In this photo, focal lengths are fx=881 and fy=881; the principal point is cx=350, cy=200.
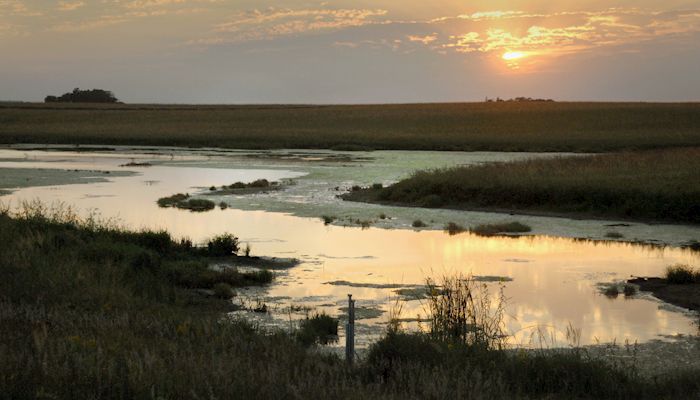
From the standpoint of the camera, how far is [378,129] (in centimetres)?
9756

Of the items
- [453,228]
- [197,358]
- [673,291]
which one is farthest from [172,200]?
[197,358]

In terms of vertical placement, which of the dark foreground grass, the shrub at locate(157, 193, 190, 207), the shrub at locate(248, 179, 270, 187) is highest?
the dark foreground grass

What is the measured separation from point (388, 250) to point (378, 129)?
77.3 m

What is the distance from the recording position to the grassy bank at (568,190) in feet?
88.8

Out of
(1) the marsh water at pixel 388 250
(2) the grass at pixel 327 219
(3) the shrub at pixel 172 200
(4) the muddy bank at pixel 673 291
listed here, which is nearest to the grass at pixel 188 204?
(3) the shrub at pixel 172 200

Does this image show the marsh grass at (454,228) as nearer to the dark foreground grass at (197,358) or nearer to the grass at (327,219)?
the grass at (327,219)

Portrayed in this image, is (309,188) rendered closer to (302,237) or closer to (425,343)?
(302,237)

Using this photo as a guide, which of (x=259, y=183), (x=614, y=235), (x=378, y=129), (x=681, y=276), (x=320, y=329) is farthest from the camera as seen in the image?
(x=378, y=129)

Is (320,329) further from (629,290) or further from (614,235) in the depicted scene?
(614,235)

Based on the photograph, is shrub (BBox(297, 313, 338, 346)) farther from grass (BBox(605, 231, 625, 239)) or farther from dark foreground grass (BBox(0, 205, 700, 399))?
grass (BBox(605, 231, 625, 239))

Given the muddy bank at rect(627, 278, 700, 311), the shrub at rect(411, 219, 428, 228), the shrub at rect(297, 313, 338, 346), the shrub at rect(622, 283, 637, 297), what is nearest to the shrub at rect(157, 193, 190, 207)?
the shrub at rect(411, 219, 428, 228)

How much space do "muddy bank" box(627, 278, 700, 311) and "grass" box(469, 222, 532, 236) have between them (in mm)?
7272

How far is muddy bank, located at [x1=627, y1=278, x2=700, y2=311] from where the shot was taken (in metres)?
15.1

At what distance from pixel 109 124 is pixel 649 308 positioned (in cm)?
9759
